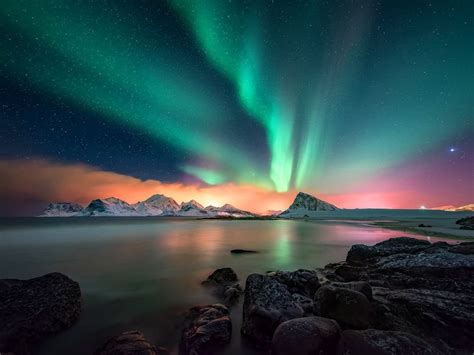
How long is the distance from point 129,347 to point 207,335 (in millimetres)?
1447

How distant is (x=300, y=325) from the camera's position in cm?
388

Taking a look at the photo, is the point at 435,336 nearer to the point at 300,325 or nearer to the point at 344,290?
the point at 344,290

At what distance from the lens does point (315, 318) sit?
13.4 feet

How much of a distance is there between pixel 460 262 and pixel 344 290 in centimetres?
468

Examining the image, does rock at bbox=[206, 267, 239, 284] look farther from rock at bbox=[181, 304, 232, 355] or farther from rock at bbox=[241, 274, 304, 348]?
rock at bbox=[181, 304, 232, 355]

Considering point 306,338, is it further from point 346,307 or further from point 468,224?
point 468,224

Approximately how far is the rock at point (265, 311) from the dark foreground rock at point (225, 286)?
5.22 feet

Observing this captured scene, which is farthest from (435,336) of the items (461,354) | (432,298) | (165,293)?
(165,293)

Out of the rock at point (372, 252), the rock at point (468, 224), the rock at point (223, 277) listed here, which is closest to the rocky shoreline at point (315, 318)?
the rock at point (223, 277)

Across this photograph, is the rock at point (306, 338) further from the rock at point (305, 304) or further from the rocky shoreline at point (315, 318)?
the rock at point (305, 304)

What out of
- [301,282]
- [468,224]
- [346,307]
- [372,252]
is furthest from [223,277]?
[468,224]

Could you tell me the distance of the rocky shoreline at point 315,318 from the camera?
362cm

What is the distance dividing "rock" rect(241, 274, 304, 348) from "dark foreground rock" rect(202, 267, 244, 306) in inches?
62.6

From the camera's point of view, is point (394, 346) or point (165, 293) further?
point (165, 293)
